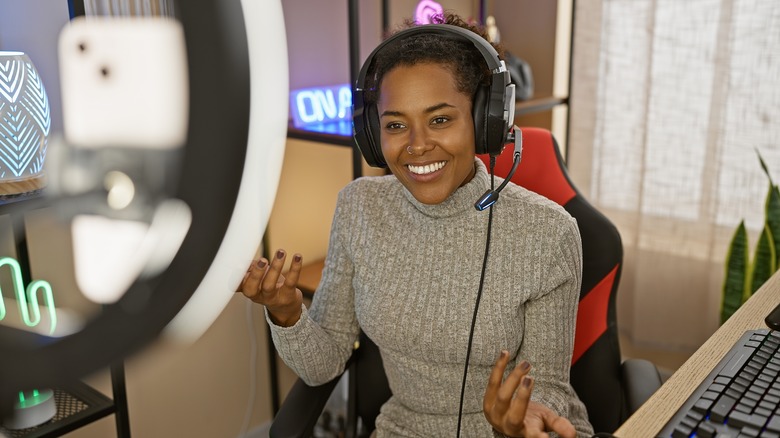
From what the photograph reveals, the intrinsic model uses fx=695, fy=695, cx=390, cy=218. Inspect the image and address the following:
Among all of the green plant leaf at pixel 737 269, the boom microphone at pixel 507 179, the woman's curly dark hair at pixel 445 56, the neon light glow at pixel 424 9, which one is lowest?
the green plant leaf at pixel 737 269

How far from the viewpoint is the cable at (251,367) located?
68.2 inches

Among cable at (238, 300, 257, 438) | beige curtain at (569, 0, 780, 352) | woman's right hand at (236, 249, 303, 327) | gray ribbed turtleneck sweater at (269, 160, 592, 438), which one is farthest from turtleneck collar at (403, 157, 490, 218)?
beige curtain at (569, 0, 780, 352)

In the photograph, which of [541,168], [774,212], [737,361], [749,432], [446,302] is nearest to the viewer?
[749,432]

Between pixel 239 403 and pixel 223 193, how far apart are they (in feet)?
4.65

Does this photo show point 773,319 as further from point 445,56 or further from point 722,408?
point 445,56

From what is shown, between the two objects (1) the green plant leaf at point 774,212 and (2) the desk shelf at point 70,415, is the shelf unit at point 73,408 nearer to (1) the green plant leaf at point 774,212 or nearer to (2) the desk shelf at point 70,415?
(2) the desk shelf at point 70,415

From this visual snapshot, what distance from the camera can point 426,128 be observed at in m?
0.92

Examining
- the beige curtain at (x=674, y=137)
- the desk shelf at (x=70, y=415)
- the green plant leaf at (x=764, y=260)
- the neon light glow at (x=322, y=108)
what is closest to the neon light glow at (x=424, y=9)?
the neon light glow at (x=322, y=108)

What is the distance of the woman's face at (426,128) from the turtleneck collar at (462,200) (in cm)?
3

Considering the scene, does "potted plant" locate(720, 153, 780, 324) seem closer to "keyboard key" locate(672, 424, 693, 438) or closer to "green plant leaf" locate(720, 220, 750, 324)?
"green plant leaf" locate(720, 220, 750, 324)

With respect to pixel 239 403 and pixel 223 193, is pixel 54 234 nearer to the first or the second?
pixel 223 193

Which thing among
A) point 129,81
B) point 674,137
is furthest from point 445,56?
point 674,137

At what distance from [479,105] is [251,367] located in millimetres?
1119

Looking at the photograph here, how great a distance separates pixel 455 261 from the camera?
991mm
